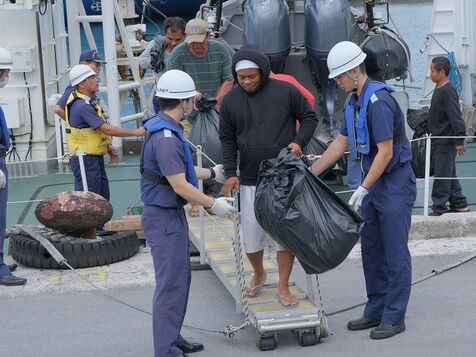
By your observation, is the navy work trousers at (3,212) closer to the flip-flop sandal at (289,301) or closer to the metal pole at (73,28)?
the flip-flop sandal at (289,301)

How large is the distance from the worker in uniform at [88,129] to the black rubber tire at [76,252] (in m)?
0.83

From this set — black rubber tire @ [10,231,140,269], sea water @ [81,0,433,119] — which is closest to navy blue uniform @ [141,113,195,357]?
black rubber tire @ [10,231,140,269]

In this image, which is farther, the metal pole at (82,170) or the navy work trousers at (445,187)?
the navy work trousers at (445,187)

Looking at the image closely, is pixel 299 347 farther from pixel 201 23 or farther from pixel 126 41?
pixel 126 41

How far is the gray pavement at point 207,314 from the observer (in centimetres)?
577

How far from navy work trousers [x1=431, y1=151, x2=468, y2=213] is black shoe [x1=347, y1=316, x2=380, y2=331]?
2.96 meters

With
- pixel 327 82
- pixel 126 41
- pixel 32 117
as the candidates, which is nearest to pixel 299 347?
pixel 327 82

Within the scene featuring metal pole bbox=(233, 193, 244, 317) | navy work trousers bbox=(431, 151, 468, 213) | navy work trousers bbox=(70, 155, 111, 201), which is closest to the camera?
metal pole bbox=(233, 193, 244, 317)

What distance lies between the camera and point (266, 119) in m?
5.96

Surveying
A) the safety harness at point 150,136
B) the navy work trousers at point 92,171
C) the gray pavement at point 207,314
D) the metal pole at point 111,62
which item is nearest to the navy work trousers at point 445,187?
the gray pavement at point 207,314

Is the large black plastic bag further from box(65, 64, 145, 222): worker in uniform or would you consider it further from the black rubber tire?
the black rubber tire

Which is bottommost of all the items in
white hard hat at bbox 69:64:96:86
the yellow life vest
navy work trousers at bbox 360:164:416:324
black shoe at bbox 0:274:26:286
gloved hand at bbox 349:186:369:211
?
black shoe at bbox 0:274:26:286

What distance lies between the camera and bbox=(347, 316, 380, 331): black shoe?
602 cm

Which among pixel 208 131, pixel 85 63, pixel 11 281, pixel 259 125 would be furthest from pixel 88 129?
pixel 259 125
